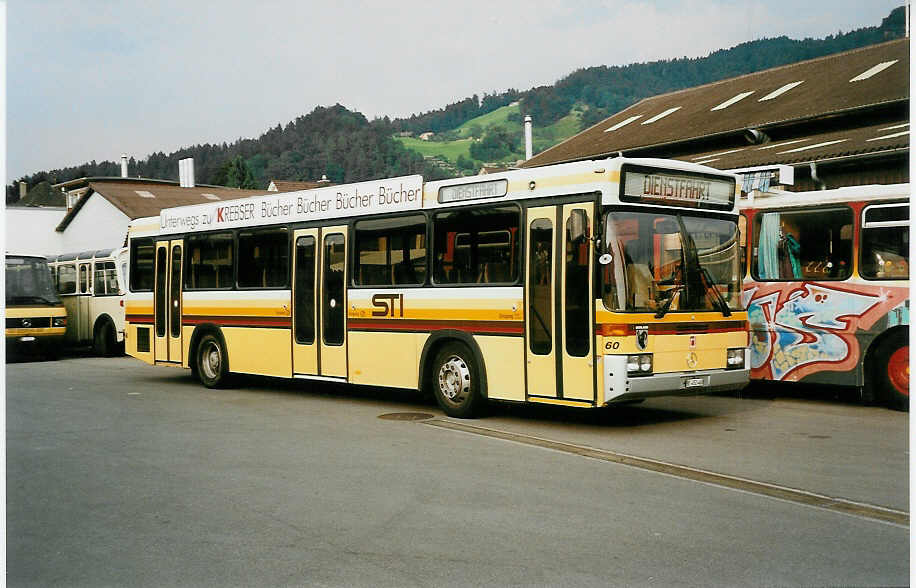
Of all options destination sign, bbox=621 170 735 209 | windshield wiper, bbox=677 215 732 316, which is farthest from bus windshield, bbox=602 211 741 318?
destination sign, bbox=621 170 735 209

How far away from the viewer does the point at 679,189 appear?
1096 centimetres

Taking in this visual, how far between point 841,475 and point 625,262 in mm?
3131

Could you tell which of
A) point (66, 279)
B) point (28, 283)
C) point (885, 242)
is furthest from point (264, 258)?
point (66, 279)

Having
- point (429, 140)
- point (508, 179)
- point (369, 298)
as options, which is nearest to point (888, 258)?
point (508, 179)

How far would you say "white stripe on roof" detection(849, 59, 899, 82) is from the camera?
28000 millimetres

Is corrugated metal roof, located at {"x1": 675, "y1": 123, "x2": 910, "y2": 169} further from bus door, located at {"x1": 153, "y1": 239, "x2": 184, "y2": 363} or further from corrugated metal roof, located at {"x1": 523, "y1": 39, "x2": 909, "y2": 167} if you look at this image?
bus door, located at {"x1": 153, "y1": 239, "x2": 184, "y2": 363}

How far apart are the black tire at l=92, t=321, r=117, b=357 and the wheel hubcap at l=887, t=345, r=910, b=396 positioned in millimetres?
19506

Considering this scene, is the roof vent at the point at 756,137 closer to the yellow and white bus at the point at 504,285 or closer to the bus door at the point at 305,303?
the yellow and white bus at the point at 504,285

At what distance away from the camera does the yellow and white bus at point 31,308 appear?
2303 cm

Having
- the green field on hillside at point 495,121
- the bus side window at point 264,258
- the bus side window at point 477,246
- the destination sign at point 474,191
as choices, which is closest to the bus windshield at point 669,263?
the bus side window at point 477,246

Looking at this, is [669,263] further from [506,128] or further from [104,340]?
[506,128]

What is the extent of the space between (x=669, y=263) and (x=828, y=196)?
384 cm

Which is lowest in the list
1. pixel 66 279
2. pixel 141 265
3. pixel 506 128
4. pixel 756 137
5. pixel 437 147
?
pixel 66 279

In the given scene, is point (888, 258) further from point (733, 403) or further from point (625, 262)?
point (625, 262)
